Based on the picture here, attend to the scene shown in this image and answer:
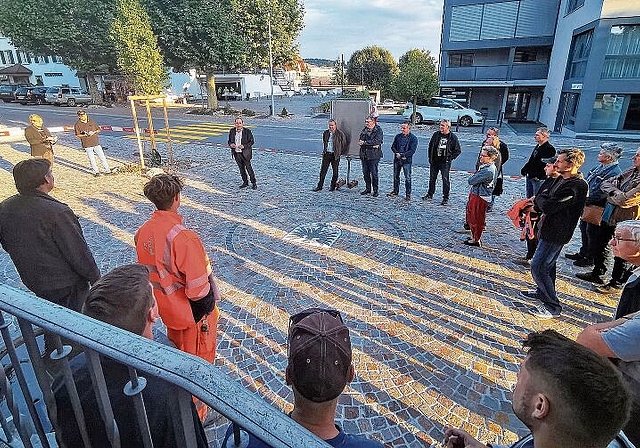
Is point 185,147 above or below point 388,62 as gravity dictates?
below

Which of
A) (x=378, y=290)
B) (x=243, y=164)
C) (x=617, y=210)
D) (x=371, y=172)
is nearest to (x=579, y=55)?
(x=371, y=172)

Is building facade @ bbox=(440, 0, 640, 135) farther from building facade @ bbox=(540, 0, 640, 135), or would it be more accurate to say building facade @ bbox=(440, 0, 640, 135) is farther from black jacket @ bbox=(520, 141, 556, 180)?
black jacket @ bbox=(520, 141, 556, 180)

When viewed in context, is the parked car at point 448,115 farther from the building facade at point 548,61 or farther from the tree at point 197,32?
the tree at point 197,32

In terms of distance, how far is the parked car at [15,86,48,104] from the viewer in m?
35.1

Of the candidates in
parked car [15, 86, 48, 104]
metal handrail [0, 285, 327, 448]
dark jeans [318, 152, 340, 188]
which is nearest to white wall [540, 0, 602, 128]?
dark jeans [318, 152, 340, 188]

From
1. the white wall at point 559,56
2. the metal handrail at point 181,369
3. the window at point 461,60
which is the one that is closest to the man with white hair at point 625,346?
the metal handrail at point 181,369

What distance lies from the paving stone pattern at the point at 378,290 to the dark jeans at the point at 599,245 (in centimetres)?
45

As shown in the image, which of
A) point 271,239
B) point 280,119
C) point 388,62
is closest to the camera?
point 271,239

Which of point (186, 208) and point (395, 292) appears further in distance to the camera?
point (186, 208)

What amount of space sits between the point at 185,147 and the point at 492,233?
1355 centimetres

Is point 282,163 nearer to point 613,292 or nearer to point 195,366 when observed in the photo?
point 613,292

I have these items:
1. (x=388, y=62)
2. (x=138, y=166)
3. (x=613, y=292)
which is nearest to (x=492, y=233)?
(x=613, y=292)

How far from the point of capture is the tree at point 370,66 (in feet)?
173

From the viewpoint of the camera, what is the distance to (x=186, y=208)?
866cm
